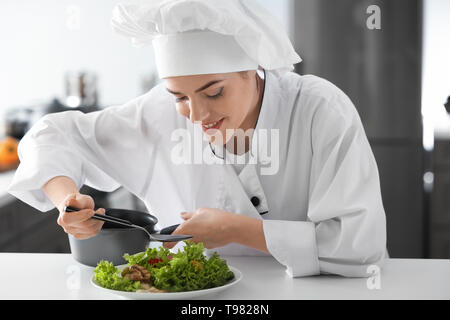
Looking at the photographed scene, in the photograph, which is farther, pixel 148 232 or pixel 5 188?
pixel 5 188

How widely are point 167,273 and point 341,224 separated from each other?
329mm

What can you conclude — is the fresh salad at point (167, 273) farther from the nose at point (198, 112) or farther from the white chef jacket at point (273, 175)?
the nose at point (198, 112)

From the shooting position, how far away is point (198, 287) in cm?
84

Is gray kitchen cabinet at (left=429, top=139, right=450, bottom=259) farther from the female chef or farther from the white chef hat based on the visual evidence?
the white chef hat

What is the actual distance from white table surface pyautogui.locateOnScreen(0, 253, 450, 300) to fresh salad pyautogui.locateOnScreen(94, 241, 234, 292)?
0.03 metres

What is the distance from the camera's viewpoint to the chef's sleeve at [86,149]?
1142mm

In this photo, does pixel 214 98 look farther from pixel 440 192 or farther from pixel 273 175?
pixel 440 192

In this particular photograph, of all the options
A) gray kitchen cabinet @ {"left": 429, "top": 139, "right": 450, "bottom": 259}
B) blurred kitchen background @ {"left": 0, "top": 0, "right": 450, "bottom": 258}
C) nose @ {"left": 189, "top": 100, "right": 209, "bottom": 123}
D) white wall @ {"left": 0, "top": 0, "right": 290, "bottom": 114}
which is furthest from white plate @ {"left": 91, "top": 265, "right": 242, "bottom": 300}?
white wall @ {"left": 0, "top": 0, "right": 290, "bottom": 114}

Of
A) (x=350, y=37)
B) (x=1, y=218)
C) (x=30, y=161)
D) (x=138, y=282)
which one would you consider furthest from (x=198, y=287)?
(x=350, y=37)

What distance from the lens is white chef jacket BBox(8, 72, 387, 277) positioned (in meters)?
0.97

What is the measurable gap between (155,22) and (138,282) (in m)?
0.46

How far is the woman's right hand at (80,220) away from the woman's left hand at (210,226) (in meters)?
0.15

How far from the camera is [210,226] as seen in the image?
974 mm

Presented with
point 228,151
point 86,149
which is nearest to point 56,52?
point 86,149
